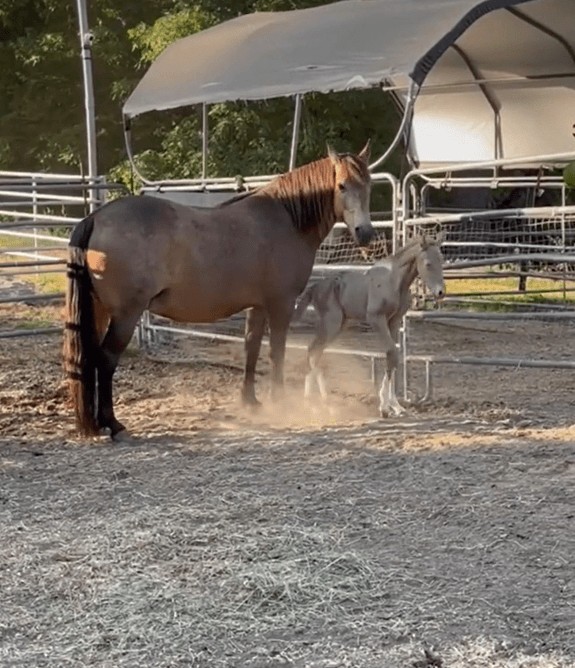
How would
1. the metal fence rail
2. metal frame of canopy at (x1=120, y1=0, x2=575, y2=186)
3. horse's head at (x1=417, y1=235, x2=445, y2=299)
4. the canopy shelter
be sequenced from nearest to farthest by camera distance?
horse's head at (x1=417, y1=235, x2=445, y2=299), metal frame of canopy at (x1=120, y1=0, x2=575, y2=186), the canopy shelter, the metal fence rail

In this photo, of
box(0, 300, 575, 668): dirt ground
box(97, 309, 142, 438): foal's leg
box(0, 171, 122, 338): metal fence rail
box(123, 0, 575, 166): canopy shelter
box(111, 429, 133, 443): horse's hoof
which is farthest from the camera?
box(0, 171, 122, 338): metal fence rail

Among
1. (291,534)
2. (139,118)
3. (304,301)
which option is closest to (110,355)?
(304,301)

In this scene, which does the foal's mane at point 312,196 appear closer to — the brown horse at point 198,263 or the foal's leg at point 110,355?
the brown horse at point 198,263

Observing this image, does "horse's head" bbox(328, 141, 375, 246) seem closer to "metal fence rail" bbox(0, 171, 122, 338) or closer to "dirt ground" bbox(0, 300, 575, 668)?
"dirt ground" bbox(0, 300, 575, 668)

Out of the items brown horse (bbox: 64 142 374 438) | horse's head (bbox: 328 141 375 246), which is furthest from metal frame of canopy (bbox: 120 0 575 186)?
brown horse (bbox: 64 142 374 438)

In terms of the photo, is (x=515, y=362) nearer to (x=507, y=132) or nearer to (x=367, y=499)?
(x=367, y=499)

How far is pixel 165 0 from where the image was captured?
2055cm

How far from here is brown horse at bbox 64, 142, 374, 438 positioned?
5.89 meters

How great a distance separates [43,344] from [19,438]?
10.8 feet

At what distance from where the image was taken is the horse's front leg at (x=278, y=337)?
6.46 meters

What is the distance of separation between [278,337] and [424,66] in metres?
1.76

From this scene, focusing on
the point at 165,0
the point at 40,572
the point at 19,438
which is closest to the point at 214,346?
the point at 19,438

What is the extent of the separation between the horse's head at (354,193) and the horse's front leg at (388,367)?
0.46m

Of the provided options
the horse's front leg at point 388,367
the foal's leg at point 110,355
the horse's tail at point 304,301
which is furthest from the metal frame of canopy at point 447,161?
the foal's leg at point 110,355
